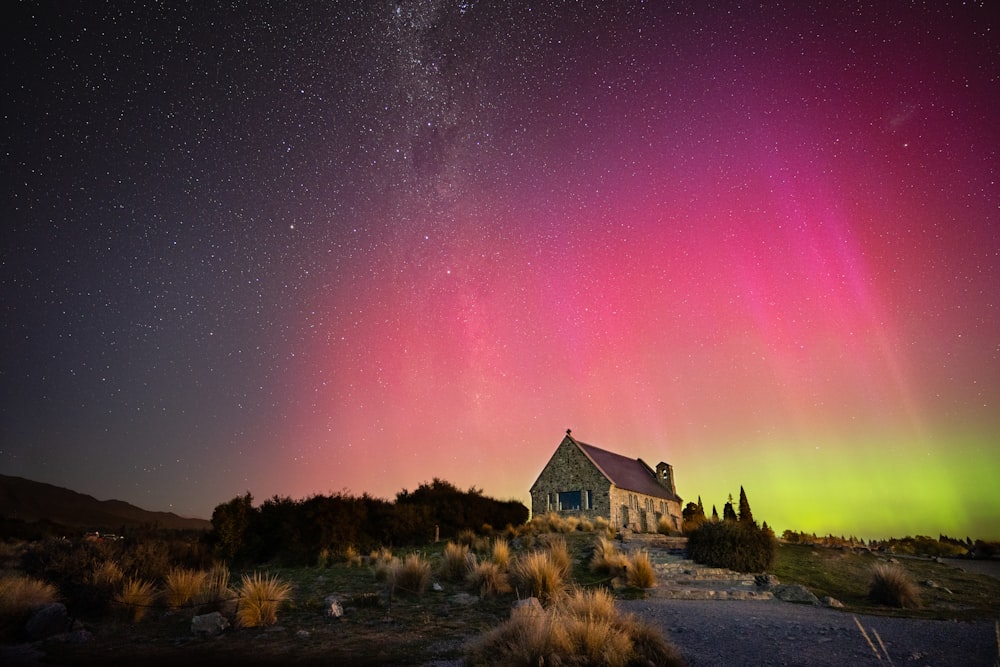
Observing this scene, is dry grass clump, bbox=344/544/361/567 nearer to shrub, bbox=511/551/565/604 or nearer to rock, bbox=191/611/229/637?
shrub, bbox=511/551/565/604

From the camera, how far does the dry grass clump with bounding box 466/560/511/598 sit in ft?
40.2

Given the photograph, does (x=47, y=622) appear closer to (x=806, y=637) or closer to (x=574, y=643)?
(x=574, y=643)

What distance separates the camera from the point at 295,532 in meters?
21.1

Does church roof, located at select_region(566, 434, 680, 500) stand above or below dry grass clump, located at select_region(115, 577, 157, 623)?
above

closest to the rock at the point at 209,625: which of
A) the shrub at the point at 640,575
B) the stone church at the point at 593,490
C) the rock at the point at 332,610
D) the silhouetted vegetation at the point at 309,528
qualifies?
the rock at the point at 332,610

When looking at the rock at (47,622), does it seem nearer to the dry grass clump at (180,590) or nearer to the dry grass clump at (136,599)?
the dry grass clump at (136,599)

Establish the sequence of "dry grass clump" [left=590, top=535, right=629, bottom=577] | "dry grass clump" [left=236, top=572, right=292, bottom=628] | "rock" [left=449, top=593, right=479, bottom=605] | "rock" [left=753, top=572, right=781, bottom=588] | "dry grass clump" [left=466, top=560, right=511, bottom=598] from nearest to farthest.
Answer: "dry grass clump" [left=236, top=572, right=292, bottom=628] → "rock" [left=449, top=593, right=479, bottom=605] → "dry grass clump" [left=466, top=560, right=511, bottom=598] → "rock" [left=753, top=572, right=781, bottom=588] → "dry grass clump" [left=590, top=535, right=629, bottom=577]

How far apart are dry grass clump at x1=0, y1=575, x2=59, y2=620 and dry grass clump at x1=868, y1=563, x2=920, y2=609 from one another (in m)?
18.2

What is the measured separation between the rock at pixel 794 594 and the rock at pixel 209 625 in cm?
1293

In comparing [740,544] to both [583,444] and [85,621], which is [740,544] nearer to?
[85,621]

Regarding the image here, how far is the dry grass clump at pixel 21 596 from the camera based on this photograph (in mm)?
8844

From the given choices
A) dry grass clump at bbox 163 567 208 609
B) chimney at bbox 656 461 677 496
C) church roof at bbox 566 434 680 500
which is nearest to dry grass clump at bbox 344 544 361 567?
dry grass clump at bbox 163 567 208 609

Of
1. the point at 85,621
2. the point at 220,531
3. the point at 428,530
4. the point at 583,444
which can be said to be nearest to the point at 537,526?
the point at 428,530

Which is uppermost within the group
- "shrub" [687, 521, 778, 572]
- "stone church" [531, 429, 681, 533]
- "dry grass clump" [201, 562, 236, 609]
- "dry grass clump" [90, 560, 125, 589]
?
"stone church" [531, 429, 681, 533]
